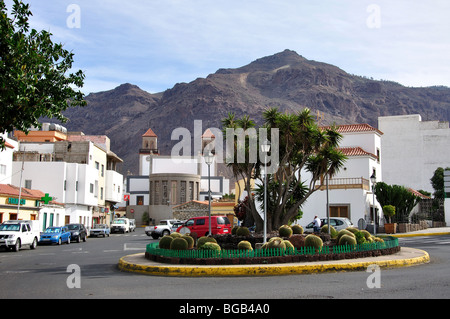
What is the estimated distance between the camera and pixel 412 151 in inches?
2756

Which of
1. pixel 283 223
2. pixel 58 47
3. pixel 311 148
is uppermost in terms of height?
pixel 58 47

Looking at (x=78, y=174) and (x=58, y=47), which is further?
(x=78, y=174)

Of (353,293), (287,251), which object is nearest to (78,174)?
(287,251)

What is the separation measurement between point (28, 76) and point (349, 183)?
33564 mm

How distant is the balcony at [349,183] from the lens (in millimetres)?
41906

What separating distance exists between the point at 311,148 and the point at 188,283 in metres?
11.3

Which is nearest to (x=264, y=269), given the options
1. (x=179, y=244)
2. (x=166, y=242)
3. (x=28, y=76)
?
(x=179, y=244)

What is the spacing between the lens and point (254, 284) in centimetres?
1137

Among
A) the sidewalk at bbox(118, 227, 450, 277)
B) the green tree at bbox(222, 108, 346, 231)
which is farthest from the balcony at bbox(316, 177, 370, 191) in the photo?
the sidewalk at bbox(118, 227, 450, 277)

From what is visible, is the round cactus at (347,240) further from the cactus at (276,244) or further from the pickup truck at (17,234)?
the pickup truck at (17,234)

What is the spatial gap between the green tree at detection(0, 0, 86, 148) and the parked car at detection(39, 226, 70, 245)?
19.8 meters

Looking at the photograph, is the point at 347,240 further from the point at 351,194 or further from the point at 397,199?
the point at 397,199

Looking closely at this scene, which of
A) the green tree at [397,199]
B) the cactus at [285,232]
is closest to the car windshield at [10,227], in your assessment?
the cactus at [285,232]
